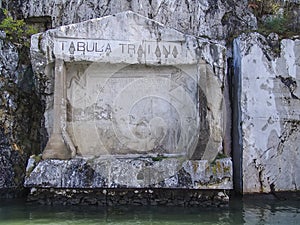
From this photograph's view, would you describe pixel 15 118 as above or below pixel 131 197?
above

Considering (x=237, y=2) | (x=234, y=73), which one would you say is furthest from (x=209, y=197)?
(x=237, y=2)

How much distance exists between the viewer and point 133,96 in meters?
8.18

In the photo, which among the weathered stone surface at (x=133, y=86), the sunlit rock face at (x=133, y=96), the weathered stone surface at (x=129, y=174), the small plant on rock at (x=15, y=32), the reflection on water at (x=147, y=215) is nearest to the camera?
the reflection on water at (x=147, y=215)

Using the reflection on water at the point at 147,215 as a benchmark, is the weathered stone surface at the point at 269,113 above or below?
above

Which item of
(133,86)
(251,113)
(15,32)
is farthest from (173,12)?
(15,32)

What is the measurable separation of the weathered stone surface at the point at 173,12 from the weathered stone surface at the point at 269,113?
1.49 metres

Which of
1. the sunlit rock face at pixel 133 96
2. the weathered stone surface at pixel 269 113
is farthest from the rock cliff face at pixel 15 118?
the weathered stone surface at pixel 269 113

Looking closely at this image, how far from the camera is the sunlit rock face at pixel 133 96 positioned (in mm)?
7285

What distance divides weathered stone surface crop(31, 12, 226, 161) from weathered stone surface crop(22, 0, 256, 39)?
2.33 m

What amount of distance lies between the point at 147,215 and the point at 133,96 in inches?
106

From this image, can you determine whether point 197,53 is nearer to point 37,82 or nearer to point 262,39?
point 262,39

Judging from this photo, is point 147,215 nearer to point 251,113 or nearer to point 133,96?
point 133,96

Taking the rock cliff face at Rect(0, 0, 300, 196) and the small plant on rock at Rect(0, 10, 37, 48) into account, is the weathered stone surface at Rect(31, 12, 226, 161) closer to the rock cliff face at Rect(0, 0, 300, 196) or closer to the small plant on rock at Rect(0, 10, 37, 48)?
the rock cliff face at Rect(0, 0, 300, 196)

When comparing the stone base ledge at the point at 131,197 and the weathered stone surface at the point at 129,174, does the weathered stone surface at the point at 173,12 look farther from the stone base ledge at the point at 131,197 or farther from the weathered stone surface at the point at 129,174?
the stone base ledge at the point at 131,197
